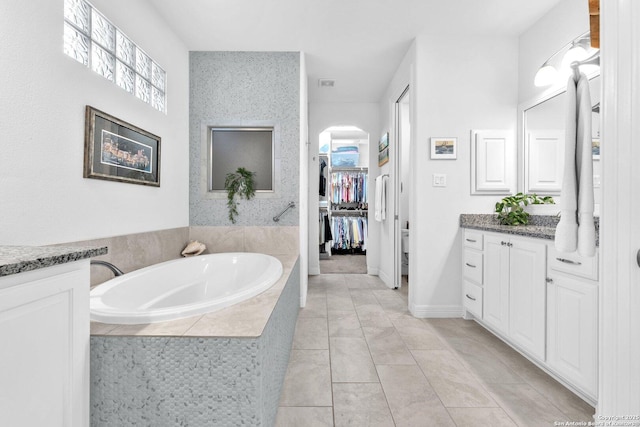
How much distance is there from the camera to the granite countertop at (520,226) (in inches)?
69.8

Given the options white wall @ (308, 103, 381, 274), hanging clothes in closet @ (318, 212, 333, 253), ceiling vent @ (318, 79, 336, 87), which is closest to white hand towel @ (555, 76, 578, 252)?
ceiling vent @ (318, 79, 336, 87)

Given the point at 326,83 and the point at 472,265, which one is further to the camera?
the point at 326,83

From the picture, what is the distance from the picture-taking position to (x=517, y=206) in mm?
2457

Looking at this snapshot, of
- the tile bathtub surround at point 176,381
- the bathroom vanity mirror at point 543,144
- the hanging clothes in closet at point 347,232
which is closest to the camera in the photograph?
the tile bathtub surround at point 176,381

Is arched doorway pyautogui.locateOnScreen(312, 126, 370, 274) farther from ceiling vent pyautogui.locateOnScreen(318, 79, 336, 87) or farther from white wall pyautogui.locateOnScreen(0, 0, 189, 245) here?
white wall pyautogui.locateOnScreen(0, 0, 189, 245)

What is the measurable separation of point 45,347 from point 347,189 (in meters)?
5.10

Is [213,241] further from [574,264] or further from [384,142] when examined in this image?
[574,264]

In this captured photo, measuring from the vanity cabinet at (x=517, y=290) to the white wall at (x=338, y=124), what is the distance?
2.19 metres

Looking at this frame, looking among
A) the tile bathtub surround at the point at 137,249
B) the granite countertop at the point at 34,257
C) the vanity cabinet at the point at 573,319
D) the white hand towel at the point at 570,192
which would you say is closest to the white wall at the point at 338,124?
the tile bathtub surround at the point at 137,249

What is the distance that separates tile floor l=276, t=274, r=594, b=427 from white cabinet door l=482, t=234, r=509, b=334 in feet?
0.59

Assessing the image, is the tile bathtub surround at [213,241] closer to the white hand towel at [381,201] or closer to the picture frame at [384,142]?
the white hand towel at [381,201]

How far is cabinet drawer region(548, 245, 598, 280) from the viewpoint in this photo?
1.36 metres

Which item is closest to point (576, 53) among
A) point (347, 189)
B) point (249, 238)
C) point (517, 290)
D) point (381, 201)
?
point (517, 290)

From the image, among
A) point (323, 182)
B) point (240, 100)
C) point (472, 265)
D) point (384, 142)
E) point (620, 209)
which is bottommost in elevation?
point (472, 265)
